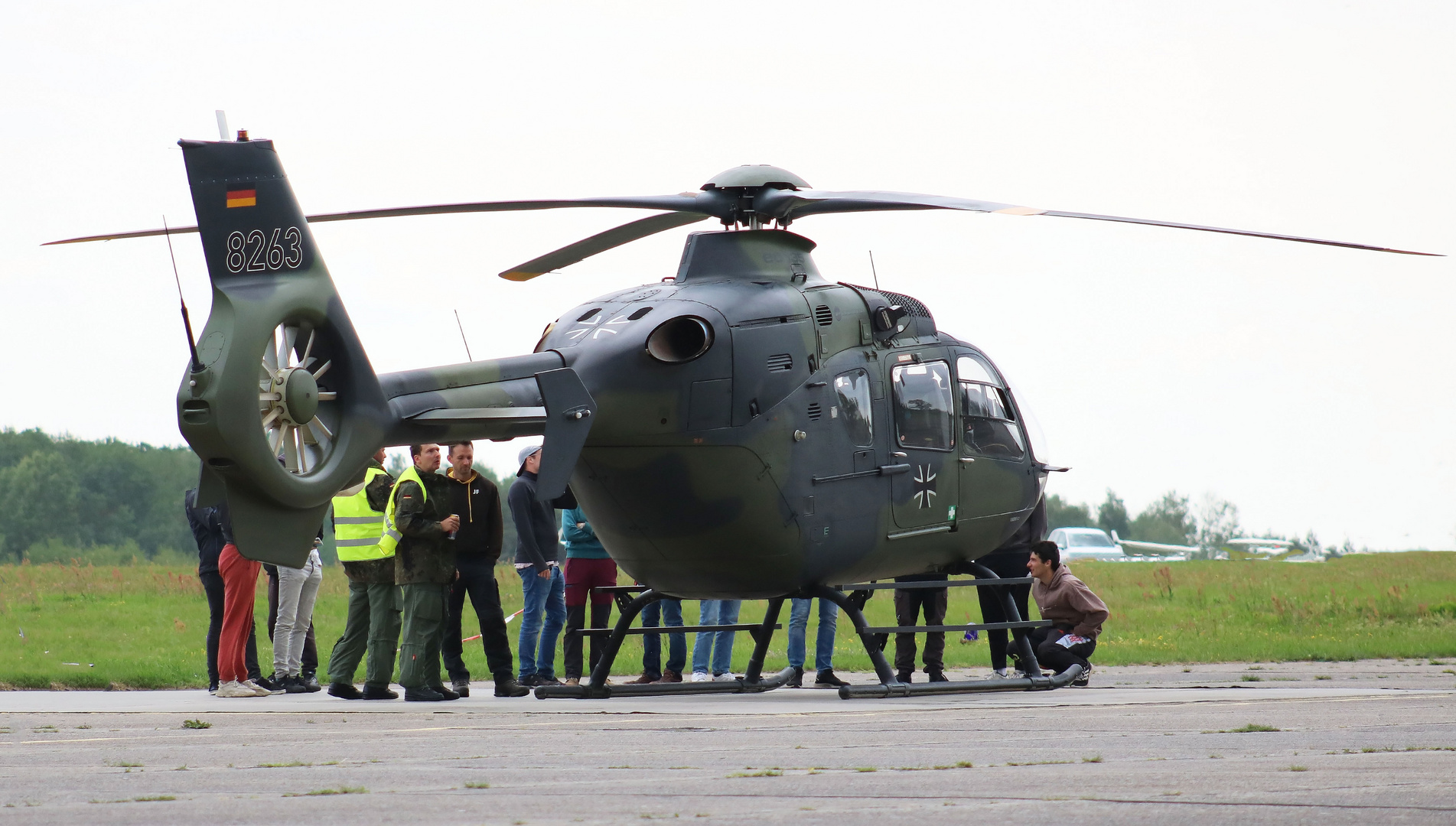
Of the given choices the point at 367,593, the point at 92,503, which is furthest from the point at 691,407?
the point at 92,503

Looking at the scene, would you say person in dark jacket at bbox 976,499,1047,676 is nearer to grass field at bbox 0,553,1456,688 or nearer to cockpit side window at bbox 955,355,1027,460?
cockpit side window at bbox 955,355,1027,460

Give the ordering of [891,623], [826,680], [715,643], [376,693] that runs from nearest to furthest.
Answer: [376,693], [826,680], [715,643], [891,623]

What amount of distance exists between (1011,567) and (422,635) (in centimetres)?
546

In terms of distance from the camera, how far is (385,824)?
465 centimetres

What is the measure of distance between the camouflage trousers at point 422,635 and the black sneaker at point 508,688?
744mm

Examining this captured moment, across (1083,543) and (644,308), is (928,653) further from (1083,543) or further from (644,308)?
(1083,543)

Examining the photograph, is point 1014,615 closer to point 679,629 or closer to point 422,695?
point 679,629

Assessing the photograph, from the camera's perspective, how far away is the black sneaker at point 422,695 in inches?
449

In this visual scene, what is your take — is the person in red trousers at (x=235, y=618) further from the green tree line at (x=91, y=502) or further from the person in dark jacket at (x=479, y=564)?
the green tree line at (x=91, y=502)

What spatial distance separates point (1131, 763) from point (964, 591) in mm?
22134

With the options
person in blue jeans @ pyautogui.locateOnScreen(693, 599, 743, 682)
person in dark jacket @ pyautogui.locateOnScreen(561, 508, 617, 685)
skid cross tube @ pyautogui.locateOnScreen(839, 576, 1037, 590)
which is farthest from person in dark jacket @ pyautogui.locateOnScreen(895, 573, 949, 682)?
person in dark jacket @ pyautogui.locateOnScreen(561, 508, 617, 685)

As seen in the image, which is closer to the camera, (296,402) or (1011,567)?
(296,402)

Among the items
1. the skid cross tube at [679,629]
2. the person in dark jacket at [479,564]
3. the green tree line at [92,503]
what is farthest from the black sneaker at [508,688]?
the green tree line at [92,503]

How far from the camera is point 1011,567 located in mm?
13875
